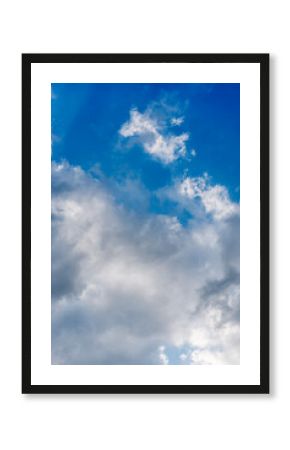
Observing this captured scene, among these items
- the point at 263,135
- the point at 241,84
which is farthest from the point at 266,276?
the point at 241,84

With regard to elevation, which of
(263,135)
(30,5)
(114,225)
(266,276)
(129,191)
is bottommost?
(266,276)

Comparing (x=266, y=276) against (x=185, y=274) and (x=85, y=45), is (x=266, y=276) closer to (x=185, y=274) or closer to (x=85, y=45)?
(x=185, y=274)

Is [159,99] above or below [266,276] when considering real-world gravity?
above
